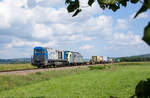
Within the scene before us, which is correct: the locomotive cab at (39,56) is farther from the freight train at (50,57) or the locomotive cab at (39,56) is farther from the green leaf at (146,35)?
the green leaf at (146,35)

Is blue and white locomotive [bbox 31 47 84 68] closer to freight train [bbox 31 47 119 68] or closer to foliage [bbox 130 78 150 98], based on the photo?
freight train [bbox 31 47 119 68]

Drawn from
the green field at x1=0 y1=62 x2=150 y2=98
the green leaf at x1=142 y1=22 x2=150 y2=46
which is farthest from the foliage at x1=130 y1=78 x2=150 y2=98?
the green field at x1=0 y1=62 x2=150 y2=98

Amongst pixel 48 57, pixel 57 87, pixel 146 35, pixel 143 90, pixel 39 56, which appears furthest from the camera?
pixel 48 57

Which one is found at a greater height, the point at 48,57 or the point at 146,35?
the point at 48,57

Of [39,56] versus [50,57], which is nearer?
[39,56]

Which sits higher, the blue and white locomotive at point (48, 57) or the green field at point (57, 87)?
the blue and white locomotive at point (48, 57)

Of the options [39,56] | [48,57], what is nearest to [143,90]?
[39,56]

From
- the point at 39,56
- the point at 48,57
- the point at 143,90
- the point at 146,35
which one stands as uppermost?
the point at 39,56

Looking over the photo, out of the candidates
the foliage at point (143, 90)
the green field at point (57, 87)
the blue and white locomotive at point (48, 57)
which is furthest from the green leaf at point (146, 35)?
the blue and white locomotive at point (48, 57)

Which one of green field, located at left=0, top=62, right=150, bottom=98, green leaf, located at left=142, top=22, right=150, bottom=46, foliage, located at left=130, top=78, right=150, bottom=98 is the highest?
green leaf, located at left=142, top=22, right=150, bottom=46

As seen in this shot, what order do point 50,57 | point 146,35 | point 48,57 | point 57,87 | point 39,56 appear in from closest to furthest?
point 146,35 → point 57,87 → point 39,56 → point 48,57 → point 50,57

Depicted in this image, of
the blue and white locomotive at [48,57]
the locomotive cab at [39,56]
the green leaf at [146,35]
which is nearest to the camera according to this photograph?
the green leaf at [146,35]

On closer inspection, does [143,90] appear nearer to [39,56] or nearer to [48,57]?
[39,56]

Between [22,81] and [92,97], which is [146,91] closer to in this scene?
[92,97]
